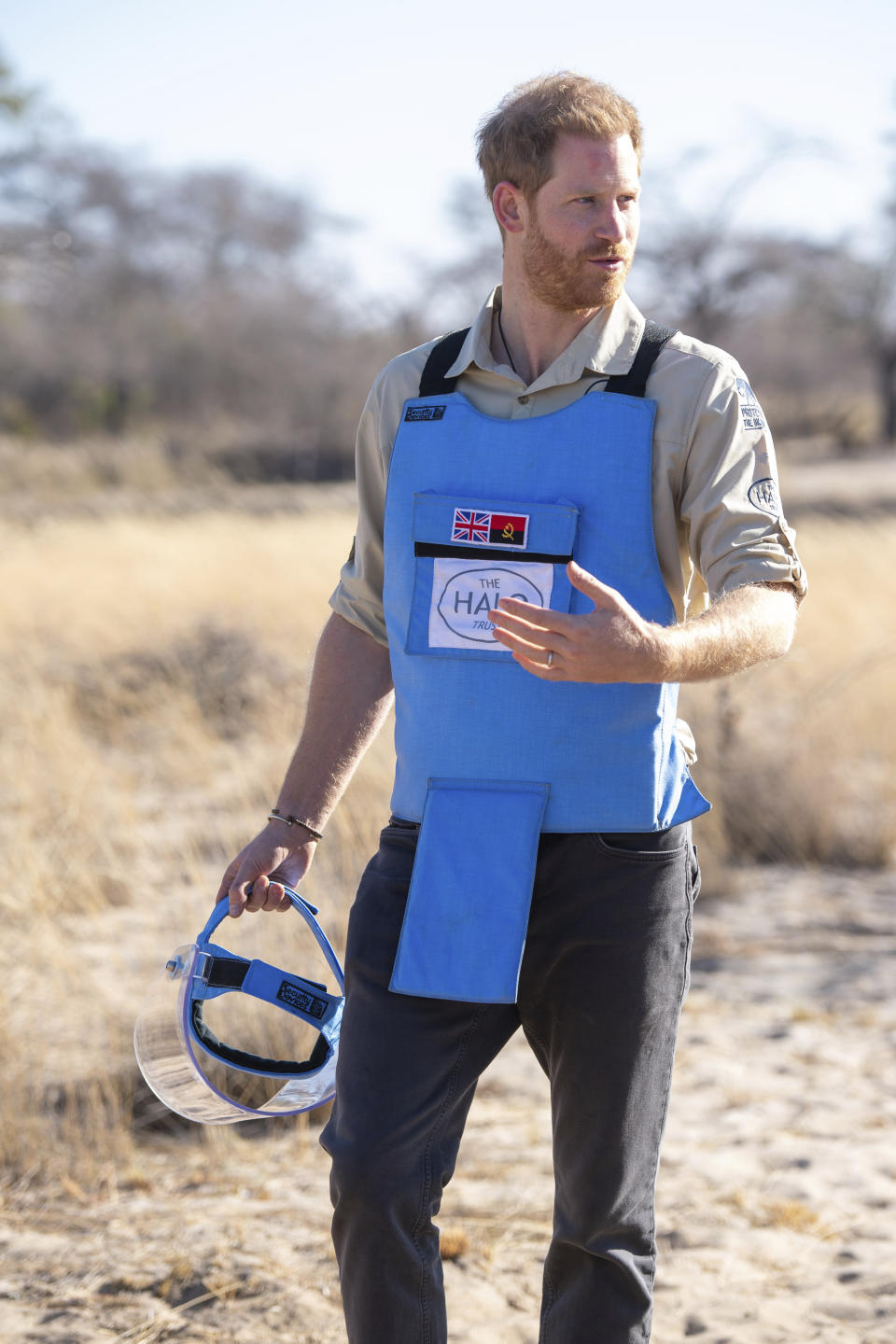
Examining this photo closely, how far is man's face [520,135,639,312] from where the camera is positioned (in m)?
1.89

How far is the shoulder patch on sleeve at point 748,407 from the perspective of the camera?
6.10ft

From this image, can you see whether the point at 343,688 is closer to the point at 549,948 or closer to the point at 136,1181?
the point at 549,948

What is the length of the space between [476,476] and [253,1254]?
172 centimetres

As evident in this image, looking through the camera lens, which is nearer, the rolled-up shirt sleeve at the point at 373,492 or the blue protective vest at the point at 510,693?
the blue protective vest at the point at 510,693

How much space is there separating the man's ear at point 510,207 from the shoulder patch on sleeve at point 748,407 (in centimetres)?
39

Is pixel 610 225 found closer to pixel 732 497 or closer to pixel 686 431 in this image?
pixel 686 431

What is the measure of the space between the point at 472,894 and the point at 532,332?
2.65 ft

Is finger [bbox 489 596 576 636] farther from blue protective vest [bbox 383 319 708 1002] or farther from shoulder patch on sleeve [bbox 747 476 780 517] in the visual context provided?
shoulder patch on sleeve [bbox 747 476 780 517]

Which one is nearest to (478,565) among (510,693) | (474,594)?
(474,594)

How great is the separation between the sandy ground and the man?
Answer: 0.78 metres

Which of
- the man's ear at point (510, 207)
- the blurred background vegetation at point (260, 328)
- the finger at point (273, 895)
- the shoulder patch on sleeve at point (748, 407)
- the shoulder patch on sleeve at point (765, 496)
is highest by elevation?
the blurred background vegetation at point (260, 328)

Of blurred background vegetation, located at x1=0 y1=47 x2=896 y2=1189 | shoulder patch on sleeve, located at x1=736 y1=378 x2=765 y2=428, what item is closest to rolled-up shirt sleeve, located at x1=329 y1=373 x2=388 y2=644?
shoulder patch on sleeve, located at x1=736 y1=378 x2=765 y2=428

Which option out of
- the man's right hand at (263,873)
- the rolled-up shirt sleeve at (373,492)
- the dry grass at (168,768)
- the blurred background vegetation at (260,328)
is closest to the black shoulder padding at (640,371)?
the rolled-up shirt sleeve at (373,492)

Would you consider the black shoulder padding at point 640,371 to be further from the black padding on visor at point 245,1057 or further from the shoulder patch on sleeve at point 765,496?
the black padding on visor at point 245,1057
